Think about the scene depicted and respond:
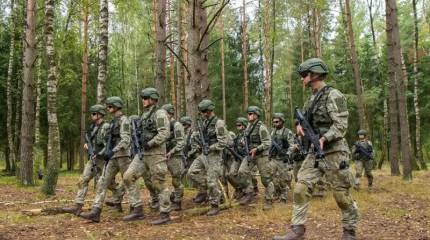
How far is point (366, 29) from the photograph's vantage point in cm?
3678

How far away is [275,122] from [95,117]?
4.72 meters

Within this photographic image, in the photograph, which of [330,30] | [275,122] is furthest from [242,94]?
[275,122]

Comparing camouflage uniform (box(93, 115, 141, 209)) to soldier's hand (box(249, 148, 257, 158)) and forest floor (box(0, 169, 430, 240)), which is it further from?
soldier's hand (box(249, 148, 257, 158))

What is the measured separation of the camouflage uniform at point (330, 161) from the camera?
621cm

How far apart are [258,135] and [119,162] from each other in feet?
11.7

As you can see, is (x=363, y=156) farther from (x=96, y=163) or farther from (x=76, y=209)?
(x=76, y=209)

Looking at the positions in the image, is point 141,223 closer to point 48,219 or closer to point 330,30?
point 48,219

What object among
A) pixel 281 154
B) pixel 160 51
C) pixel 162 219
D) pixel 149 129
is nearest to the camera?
pixel 162 219

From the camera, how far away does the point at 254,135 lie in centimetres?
1124

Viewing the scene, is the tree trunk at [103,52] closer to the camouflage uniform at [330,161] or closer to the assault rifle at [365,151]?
the assault rifle at [365,151]

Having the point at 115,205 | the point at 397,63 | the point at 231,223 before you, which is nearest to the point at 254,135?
the point at 231,223

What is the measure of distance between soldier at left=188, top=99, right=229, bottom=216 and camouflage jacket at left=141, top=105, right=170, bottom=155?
1.25 m

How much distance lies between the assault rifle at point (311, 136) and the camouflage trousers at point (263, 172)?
14.1 feet

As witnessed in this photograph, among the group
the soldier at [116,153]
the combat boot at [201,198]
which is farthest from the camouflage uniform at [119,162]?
the combat boot at [201,198]
